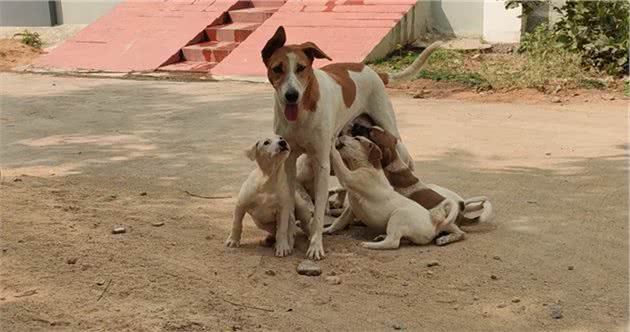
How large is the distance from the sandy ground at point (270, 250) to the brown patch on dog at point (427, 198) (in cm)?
32

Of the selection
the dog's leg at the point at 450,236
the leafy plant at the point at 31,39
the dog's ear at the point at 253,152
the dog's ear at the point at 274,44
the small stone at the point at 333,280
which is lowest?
the small stone at the point at 333,280

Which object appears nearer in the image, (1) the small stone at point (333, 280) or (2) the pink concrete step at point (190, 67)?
(1) the small stone at point (333, 280)

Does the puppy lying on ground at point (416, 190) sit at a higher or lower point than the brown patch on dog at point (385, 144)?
lower

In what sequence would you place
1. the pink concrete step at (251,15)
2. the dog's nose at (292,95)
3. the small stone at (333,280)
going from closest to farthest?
the small stone at (333,280)
the dog's nose at (292,95)
the pink concrete step at (251,15)

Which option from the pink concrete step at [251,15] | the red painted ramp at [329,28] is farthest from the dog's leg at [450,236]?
the pink concrete step at [251,15]

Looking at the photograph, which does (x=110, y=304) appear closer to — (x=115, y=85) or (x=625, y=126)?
(x=625, y=126)

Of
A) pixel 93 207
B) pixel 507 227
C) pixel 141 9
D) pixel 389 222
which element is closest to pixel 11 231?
pixel 93 207

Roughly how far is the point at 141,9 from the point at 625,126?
9.09 metres

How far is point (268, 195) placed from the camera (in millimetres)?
4684

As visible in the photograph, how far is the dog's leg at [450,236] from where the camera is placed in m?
4.86

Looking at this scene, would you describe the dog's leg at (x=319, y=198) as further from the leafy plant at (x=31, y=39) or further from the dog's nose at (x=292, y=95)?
the leafy plant at (x=31, y=39)

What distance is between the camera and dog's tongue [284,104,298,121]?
14.9 feet

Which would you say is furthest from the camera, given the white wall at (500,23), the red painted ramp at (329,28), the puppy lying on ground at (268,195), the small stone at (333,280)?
the white wall at (500,23)

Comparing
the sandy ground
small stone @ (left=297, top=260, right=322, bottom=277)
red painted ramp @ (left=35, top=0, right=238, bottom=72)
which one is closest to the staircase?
red painted ramp @ (left=35, top=0, right=238, bottom=72)
